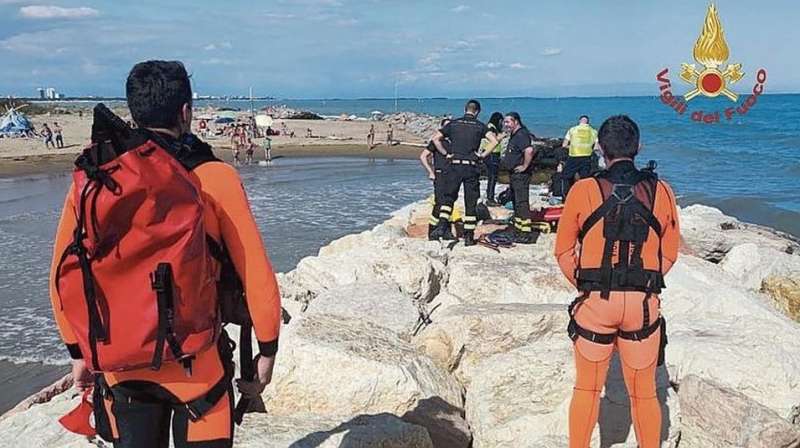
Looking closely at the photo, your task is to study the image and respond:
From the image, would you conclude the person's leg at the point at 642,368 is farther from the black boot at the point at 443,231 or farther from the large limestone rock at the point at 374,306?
the black boot at the point at 443,231

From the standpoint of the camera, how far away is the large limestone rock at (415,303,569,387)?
16.9 ft

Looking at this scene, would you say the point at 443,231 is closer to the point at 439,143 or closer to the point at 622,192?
the point at 439,143

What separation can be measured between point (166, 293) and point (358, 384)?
229 cm

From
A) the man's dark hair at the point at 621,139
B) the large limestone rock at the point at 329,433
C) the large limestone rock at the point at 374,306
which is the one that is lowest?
the large limestone rock at the point at 329,433

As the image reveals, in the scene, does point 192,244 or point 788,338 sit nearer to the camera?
point 192,244

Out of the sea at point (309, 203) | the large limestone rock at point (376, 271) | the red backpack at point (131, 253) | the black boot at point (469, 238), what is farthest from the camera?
the black boot at point (469, 238)

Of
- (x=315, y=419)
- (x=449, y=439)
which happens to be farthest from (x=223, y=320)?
Result: (x=449, y=439)

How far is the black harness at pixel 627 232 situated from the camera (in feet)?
11.7

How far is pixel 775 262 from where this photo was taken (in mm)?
7441

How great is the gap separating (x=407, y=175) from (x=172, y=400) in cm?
2569

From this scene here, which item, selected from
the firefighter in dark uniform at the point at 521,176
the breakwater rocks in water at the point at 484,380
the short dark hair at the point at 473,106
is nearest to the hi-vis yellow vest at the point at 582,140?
the firefighter in dark uniform at the point at 521,176

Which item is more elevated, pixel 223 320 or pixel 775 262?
pixel 223 320

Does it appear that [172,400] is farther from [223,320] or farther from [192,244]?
[192,244]

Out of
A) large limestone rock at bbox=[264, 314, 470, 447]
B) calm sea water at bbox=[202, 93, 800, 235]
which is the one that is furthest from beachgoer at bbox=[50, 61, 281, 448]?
calm sea water at bbox=[202, 93, 800, 235]
